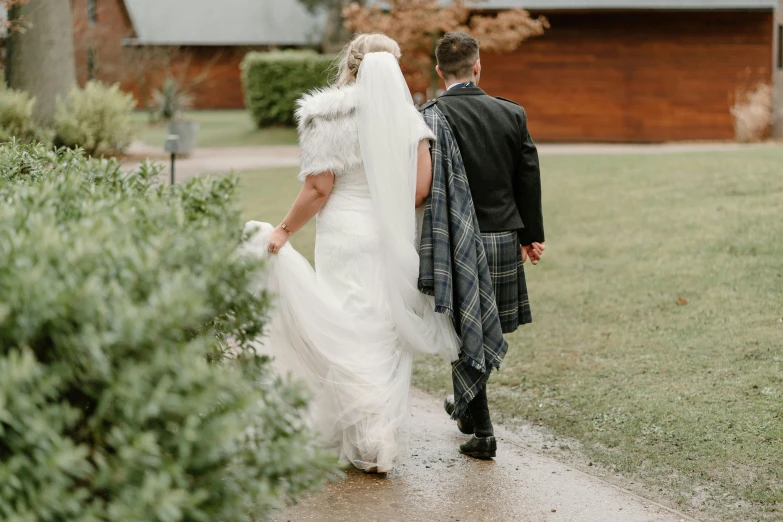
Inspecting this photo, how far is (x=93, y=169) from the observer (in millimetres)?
3834

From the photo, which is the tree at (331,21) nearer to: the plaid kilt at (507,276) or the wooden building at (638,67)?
the wooden building at (638,67)

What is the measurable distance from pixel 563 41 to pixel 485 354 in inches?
766

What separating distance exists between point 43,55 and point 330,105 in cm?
1191

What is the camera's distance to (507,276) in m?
4.91

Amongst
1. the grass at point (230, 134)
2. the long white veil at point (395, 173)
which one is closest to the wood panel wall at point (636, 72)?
the grass at point (230, 134)

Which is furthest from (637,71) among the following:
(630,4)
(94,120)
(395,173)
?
(395,173)

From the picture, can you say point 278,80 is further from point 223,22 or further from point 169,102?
point 223,22

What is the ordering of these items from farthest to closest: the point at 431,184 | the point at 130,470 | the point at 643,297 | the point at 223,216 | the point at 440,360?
1. the point at 643,297
2. the point at 440,360
3. the point at 431,184
4. the point at 223,216
5. the point at 130,470

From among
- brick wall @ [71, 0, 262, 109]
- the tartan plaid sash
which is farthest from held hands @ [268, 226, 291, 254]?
brick wall @ [71, 0, 262, 109]

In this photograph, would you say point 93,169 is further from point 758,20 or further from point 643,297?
point 758,20

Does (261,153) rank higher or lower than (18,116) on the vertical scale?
lower

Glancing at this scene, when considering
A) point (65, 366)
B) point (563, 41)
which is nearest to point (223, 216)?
point (65, 366)

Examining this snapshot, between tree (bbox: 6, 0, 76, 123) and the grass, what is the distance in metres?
8.02

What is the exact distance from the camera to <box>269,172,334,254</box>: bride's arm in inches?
180
